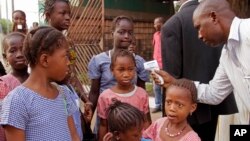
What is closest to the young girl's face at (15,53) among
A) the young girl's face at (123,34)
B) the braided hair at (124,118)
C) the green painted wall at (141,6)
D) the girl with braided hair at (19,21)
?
the braided hair at (124,118)

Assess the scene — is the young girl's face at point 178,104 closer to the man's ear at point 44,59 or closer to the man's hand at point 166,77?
the man's hand at point 166,77

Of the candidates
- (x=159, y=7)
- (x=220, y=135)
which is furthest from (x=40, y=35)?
(x=159, y=7)

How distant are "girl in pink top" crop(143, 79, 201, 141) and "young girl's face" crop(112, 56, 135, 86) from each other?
1.38ft

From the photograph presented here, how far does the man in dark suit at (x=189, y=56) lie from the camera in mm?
2789

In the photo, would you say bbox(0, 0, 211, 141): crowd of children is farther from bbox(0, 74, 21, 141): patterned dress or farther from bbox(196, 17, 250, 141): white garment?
bbox(196, 17, 250, 141): white garment

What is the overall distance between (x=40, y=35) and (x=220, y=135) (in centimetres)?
248

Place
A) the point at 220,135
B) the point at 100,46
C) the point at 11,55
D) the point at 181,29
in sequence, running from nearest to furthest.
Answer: the point at 11,55, the point at 181,29, the point at 220,135, the point at 100,46

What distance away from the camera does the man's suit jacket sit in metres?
2.79

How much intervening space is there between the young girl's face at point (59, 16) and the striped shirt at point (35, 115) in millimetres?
1001

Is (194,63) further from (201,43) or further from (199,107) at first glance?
(199,107)

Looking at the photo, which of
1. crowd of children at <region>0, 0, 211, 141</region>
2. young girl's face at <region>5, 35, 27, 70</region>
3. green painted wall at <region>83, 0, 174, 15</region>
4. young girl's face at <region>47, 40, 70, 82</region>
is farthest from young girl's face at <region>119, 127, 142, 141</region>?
green painted wall at <region>83, 0, 174, 15</region>

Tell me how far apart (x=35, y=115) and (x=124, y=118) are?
0.58 m

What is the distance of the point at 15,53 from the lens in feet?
8.57

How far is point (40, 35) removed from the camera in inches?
75.7
